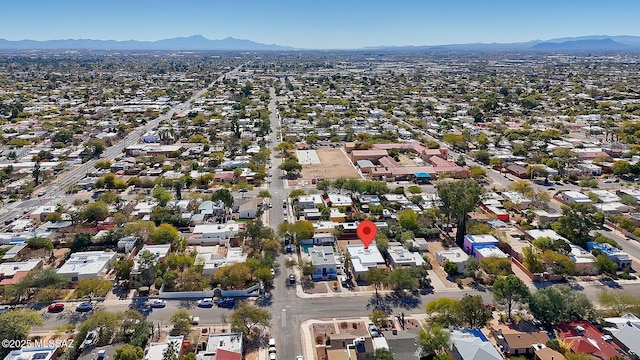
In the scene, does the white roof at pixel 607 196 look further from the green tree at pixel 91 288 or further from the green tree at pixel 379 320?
the green tree at pixel 91 288

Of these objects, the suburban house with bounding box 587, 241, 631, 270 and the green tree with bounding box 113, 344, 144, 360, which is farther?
the suburban house with bounding box 587, 241, 631, 270

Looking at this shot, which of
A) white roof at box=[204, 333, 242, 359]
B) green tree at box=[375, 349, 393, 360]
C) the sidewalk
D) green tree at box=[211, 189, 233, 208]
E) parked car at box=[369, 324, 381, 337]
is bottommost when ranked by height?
the sidewalk

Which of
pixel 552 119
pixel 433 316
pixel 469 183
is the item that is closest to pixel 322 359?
pixel 433 316

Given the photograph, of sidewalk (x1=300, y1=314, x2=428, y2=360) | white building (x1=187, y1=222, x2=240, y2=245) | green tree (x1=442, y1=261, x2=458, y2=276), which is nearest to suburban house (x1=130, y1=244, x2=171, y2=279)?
white building (x1=187, y1=222, x2=240, y2=245)

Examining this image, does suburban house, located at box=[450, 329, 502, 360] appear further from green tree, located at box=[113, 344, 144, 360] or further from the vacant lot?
the vacant lot

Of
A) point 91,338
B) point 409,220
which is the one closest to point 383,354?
point 91,338

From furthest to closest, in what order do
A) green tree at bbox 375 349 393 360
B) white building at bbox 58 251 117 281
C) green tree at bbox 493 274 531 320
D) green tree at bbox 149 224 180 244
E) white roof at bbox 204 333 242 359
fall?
green tree at bbox 149 224 180 244, white building at bbox 58 251 117 281, green tree at bbox 493 274 531 320, white roof at bbox 204 333 242 359, green tree at bbox 375 349 393 360

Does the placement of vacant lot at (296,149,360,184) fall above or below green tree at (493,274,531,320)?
below
